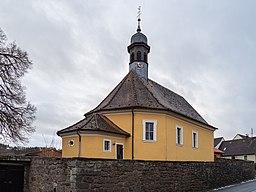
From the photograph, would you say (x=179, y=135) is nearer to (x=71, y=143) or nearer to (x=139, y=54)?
(x=139, y=54)

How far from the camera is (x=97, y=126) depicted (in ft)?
69.7

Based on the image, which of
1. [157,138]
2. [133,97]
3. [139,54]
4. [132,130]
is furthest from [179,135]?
[139,54]

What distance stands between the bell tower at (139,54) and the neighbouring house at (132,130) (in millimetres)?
689

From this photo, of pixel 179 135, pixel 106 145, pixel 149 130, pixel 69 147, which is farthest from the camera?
pixel 179 135

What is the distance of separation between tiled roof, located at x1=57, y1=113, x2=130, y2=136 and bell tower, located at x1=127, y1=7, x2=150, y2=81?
6490 mm

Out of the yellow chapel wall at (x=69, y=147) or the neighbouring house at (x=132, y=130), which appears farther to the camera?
the yellow chapel wall at (x=69, y=147)

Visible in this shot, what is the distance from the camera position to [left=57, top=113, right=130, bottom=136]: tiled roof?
2108 cm

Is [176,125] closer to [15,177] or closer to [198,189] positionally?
[198,189]

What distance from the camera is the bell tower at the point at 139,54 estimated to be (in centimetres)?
2834

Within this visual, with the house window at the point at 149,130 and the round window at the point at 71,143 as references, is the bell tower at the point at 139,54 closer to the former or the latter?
the house window at the point at 149,130

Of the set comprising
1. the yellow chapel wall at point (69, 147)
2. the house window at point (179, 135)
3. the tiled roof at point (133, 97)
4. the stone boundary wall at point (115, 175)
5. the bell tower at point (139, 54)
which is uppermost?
the bell tower at point (139, 54)

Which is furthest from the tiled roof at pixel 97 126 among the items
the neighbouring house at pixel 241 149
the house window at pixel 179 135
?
the neighbouring house at pixel 241 149

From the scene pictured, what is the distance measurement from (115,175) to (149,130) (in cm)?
1150

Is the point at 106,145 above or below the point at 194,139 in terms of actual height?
below
